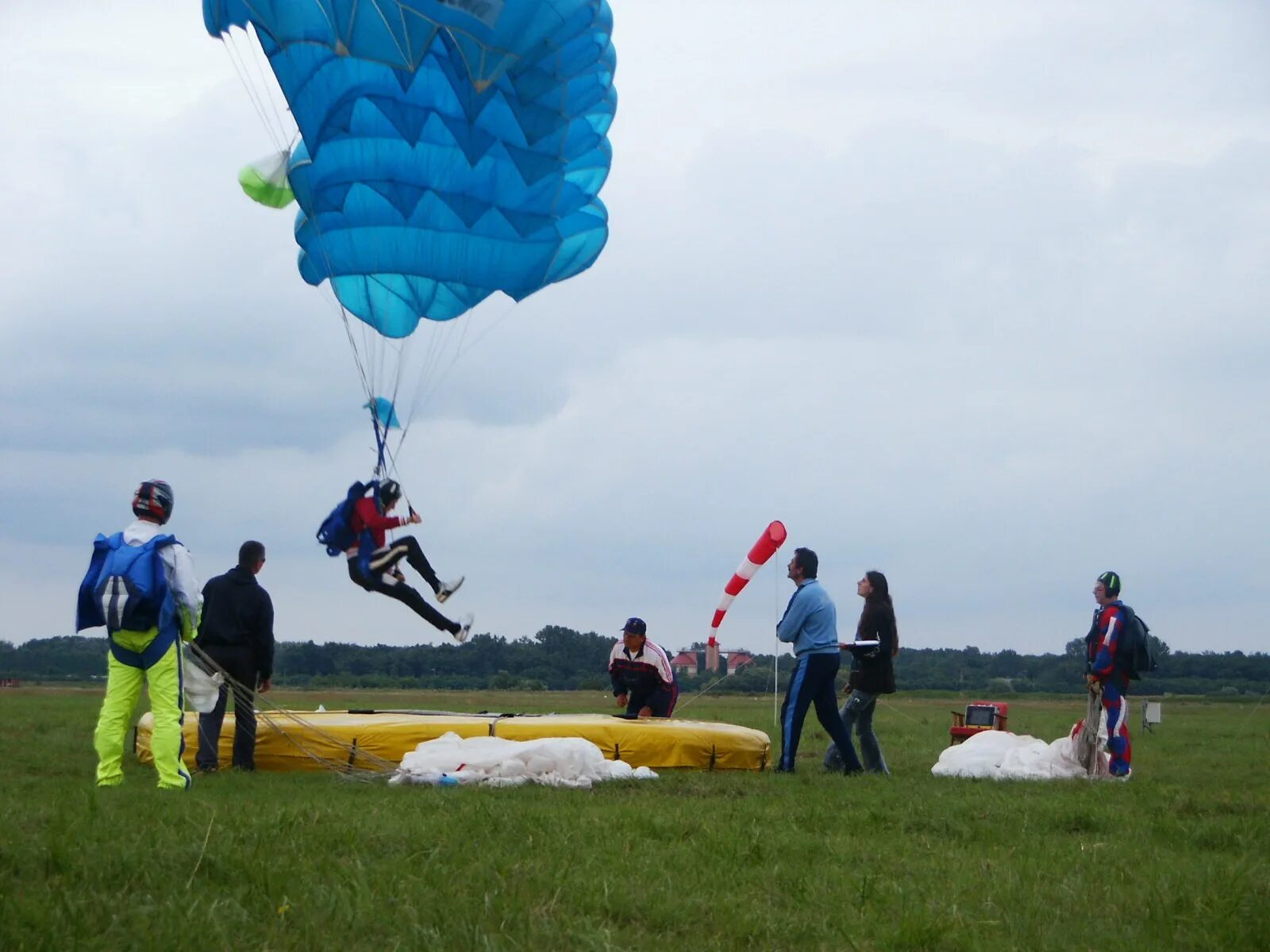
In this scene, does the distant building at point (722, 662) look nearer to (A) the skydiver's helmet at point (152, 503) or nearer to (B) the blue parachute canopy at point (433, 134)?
(B) the blue parachute canopy at point (433, 134)

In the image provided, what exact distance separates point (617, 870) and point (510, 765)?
3271mm

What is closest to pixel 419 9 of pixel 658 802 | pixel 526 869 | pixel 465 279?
pixel 465 279

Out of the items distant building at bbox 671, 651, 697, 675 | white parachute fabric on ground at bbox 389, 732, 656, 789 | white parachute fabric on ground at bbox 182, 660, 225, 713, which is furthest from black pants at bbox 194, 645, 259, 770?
distant building at bbox 671, 651, 697, 675

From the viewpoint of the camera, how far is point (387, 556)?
9133 millimetres

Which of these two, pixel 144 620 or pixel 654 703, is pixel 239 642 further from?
pixel 654 703

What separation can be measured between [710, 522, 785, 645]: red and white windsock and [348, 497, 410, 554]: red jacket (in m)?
4.33

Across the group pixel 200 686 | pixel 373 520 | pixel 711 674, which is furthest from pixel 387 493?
pixel 711 674

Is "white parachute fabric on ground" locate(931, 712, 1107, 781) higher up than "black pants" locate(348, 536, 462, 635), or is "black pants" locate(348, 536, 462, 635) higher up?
"black pants" locate(348, 536, 462, 635)

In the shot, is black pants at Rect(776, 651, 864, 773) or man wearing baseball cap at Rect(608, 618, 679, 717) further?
man wearing baseball cap at Rect(608, 618, 679, 717)

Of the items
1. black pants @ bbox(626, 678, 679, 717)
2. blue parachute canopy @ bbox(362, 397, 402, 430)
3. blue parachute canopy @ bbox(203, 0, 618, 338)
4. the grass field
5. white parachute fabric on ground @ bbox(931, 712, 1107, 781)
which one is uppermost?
blue parachute canopy @ bbox(203, 0, 618, 338)

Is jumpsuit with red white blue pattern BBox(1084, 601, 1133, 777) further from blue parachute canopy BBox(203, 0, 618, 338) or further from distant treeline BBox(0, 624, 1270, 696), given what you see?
distant treeline BBox(0, 624, 1270, 696)

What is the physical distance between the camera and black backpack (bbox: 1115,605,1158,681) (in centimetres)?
973

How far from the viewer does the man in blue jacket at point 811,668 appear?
947cm

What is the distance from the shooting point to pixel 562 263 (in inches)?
423
